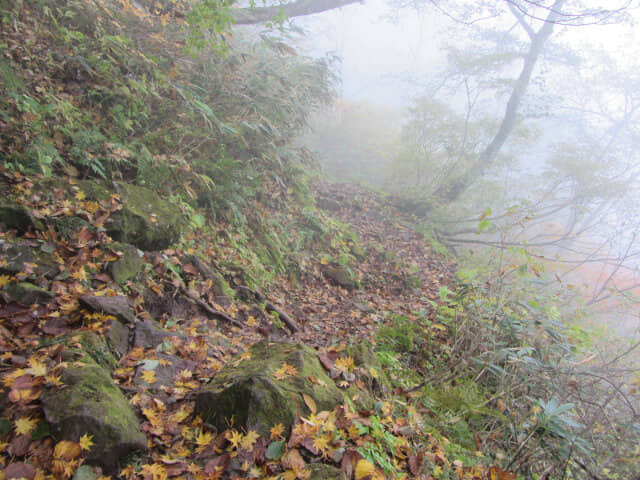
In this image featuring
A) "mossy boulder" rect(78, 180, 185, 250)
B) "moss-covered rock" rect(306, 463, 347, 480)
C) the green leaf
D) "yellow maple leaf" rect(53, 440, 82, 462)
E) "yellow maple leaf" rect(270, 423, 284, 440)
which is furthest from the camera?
"mossy boulder" rect(78, 180, 185, 250)

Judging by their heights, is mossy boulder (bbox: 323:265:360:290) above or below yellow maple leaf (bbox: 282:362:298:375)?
below

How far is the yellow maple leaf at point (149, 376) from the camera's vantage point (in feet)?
8.07

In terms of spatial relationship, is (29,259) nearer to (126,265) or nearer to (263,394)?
(126,265)

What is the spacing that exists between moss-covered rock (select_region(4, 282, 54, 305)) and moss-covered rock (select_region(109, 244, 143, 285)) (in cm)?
59

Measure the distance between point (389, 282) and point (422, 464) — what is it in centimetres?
472

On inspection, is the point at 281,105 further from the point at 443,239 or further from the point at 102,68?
the point at 443,239

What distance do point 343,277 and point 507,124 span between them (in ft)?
29.8

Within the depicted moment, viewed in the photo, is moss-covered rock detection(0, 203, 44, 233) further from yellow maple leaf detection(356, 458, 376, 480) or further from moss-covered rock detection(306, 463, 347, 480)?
yellow maple leaf detection(356, 458, 376, 480)

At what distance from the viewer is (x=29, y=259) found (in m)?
2.78

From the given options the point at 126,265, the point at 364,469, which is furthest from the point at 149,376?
the point at 364,469

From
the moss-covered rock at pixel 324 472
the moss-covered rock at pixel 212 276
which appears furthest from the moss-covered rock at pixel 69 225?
the moss-covered rock at pixel 324 472

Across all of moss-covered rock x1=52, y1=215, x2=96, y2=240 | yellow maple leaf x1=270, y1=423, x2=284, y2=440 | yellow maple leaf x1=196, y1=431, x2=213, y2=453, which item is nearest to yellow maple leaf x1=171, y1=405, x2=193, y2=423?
yellow maple leaf x1=196, y1=431, x2=213, y2=453

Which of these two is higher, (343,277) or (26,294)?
(26,294)

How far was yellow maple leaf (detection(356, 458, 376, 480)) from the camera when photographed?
6.07 ft
